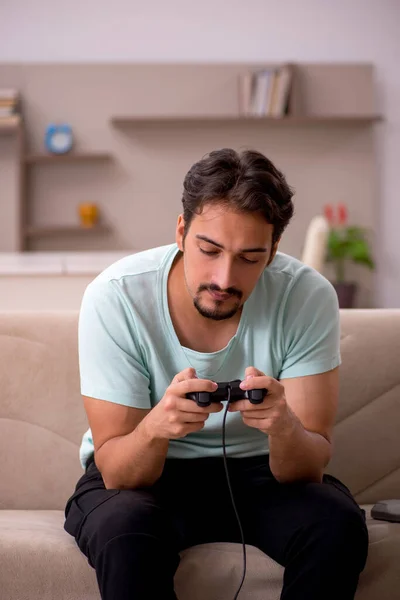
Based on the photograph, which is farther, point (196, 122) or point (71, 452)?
point (196, 122)

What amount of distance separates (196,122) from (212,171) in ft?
14.6

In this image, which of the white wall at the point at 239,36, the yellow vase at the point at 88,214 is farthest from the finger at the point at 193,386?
the white wall at the point at 239,36

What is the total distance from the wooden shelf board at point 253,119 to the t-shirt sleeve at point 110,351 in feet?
14.0

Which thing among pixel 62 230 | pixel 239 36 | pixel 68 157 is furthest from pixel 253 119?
pixel 62 230

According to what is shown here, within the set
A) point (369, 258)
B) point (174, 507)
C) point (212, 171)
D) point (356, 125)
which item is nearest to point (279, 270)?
point (212, 171)

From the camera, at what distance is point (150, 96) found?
584 cm

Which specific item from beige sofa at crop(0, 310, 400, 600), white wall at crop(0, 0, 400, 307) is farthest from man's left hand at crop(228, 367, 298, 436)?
white wall at crop(0, 0, 400, 307)

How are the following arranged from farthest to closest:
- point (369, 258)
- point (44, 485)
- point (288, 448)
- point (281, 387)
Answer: point (369, 258) → point (44, 485) → point (288, 448) → point (281, 387)

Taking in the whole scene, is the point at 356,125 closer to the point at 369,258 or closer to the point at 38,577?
the point at 369,258

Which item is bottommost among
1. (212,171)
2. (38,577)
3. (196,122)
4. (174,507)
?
(38,577)

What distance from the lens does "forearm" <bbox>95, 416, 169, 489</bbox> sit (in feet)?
4.85

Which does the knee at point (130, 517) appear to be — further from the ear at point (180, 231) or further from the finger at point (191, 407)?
the ear at point (180, 231)

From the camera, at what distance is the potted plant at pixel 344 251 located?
18.5 feet

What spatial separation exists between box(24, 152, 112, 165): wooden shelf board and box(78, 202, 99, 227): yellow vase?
32 centimetres
